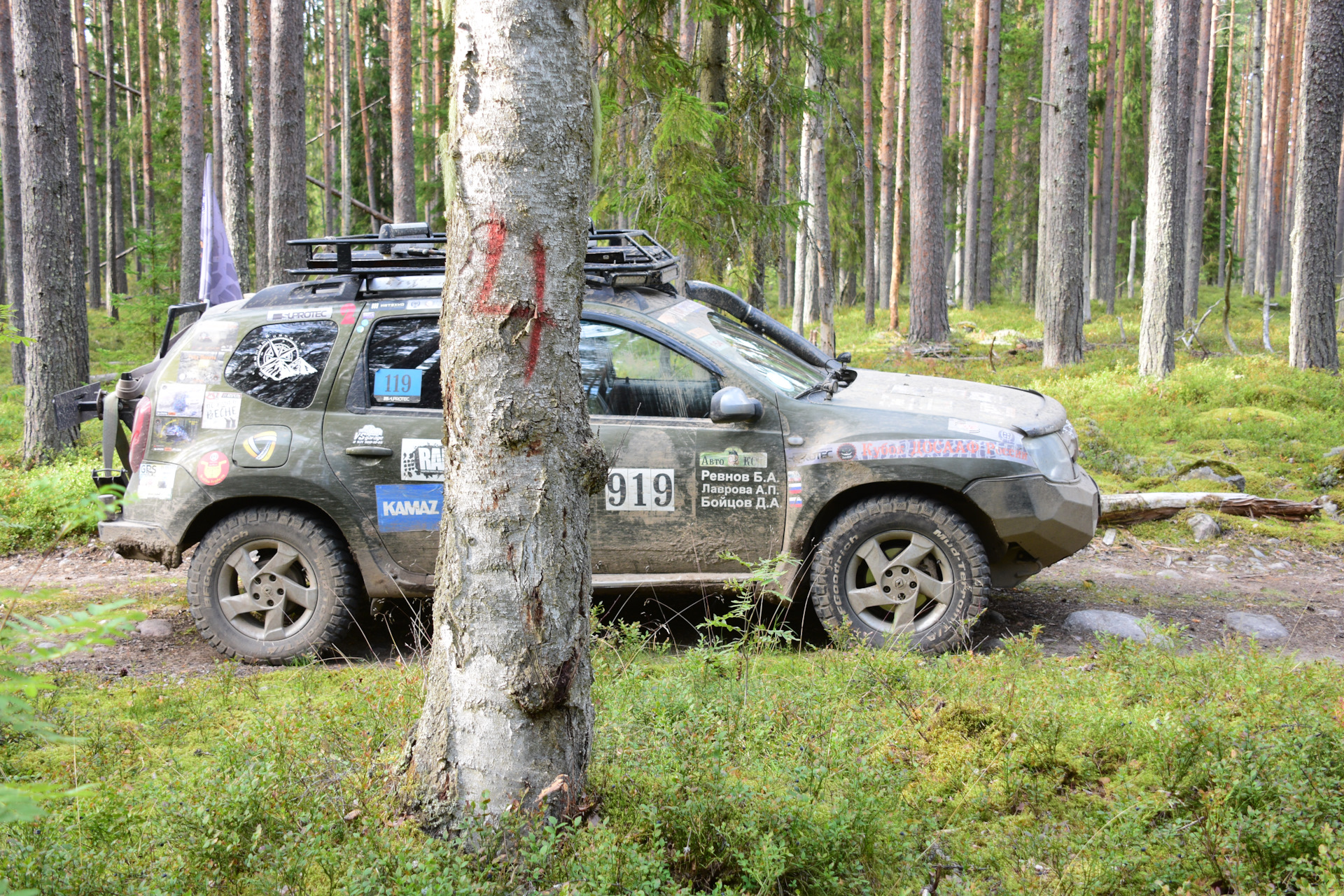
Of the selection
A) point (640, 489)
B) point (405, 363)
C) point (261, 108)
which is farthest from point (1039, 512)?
point (261, 108)

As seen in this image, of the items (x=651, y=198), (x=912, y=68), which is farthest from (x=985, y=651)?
(x=912, y=68)

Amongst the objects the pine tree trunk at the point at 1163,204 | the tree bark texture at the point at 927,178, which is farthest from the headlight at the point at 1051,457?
the tree bark texture at the point at 927,178

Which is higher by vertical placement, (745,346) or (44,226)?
(44,226)

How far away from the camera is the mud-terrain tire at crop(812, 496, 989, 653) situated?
195 inches

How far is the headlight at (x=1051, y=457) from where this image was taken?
16.5ft

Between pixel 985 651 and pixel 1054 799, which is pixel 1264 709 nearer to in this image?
pixel 1054 799

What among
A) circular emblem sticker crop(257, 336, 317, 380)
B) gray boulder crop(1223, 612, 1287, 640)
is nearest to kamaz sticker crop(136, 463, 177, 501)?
circular emblem sticker crop(257, 336, 317, 380)

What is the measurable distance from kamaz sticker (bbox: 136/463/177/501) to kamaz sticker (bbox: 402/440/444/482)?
52.6 inches

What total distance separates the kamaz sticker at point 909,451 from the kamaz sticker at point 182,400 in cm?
336

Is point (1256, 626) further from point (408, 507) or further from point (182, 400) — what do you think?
point (182, 400)

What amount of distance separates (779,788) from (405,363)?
10.9ft

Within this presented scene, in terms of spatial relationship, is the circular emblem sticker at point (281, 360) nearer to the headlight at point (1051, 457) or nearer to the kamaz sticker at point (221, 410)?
the kamaz sticker at point (221, 410)

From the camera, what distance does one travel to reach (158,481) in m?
5.31

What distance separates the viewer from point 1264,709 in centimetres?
361
